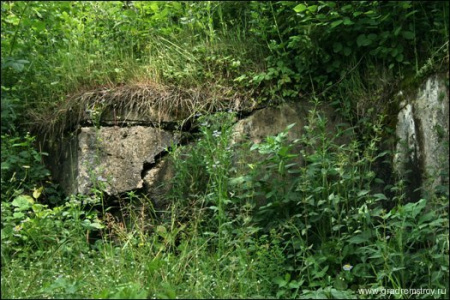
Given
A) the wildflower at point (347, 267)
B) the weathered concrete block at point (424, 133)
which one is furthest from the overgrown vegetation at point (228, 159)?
the weathered concrete block at point (424, 133)

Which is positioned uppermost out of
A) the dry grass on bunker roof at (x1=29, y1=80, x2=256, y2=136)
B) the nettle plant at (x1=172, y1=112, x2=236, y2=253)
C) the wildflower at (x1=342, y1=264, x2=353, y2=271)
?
the dry grass on bunker roof at (x1=29, y1=80, x2=256, y2=136)

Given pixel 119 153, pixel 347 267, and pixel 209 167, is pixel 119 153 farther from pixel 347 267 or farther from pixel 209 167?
pixel 347 267

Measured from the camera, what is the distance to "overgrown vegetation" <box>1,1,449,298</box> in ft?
14.0

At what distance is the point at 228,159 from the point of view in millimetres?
5152

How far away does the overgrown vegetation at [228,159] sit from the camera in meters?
4.28

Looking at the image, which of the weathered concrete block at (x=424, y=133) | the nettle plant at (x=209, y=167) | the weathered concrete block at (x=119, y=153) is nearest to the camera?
the weathered concrete block at (x=424, y=133)

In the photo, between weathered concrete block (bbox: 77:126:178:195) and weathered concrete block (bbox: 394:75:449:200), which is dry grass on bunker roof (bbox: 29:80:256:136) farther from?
weathered concrete block (bbox: 394:75:449:200)

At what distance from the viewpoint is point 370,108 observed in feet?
18.1

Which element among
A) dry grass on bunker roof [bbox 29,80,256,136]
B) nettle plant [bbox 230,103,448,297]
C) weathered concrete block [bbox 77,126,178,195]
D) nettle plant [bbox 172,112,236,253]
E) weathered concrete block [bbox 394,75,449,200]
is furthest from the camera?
dry grass on bunker roof [bbox 29,80,256,136]

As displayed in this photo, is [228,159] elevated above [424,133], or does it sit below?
below

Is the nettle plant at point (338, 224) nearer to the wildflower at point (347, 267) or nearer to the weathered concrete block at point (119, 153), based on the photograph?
the wildflower at point (347, 267)

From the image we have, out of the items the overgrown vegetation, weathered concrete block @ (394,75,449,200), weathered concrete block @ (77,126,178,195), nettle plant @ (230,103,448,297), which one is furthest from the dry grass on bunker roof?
weathered concrete block @ (394,75,449,200)

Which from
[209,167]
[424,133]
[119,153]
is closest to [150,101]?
[119,153]

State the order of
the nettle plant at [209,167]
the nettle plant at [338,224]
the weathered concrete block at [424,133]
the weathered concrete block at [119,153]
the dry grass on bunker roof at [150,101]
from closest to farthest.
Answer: the nettle plant at [338,224] → the weathered concrete block at [424,133] → the nettle plant at [209,167] → the weathered concrete block at [119,153] → the dry grass on bunker roof at [150,101]
